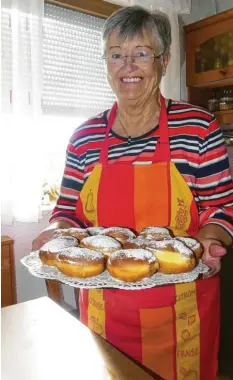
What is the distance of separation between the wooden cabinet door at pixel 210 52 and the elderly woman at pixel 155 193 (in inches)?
60.5

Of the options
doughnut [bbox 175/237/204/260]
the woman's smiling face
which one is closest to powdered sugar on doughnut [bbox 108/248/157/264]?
doughnut [bbox 175/237/204/260]

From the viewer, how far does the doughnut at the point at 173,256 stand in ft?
2.75

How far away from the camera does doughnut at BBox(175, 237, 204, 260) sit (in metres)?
0.89

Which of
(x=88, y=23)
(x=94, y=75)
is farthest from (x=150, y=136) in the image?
(x=88, y=23)

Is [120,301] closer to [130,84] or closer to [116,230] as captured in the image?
[116,230]

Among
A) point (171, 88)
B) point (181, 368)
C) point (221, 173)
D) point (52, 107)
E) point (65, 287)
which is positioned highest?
point (171, 88)

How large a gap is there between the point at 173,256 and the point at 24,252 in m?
1.60

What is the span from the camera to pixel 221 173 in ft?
3.44

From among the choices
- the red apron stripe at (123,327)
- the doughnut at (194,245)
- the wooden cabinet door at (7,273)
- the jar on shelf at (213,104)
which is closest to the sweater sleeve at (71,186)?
the red apron stripe at (123,327)

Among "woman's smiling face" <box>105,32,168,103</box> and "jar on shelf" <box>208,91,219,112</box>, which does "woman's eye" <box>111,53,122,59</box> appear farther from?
"jar on shelf" <box>208,91,219,112</box>

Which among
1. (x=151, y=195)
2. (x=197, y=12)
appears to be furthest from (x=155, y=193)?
(x=197, y=12)

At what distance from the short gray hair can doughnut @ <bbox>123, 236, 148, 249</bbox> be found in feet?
1.88

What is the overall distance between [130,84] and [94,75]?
1.62m

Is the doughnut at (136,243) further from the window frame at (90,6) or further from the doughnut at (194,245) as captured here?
the window frame at (90,6)
